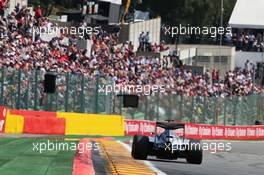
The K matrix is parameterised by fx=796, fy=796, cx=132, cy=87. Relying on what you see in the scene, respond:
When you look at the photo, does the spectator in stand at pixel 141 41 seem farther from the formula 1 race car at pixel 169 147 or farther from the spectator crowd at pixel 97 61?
the formula 1 race car at pixel 169 147

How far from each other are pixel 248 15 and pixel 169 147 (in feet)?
107

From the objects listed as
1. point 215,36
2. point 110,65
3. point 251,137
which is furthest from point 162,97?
point 215,36

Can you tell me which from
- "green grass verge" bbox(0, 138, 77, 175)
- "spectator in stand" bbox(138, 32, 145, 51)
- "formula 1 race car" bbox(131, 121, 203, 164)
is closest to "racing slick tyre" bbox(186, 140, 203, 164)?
"formula 1 race car" bbox(131, 121, 203, 164)

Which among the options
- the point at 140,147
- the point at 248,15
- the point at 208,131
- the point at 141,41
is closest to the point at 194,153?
the point at 140,147

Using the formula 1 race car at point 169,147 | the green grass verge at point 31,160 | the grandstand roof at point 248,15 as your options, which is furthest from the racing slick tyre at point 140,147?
the grandstand roof at point 248,15

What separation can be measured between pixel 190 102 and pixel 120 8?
18.0 m

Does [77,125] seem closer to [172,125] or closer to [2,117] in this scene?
[2,117]

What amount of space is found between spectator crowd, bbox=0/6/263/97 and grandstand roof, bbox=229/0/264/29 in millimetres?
7343

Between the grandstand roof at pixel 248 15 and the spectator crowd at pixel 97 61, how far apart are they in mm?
7343

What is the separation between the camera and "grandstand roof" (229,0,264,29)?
1939 inches

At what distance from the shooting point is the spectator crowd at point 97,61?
31.3 m

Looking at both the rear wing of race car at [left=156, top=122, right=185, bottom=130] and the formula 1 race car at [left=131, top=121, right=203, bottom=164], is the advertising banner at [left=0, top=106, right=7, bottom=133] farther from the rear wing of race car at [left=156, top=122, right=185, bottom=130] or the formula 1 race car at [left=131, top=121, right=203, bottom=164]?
the rear wing of race car at [left=156, top=122, right=185, bottom=130]

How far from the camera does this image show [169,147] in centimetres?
1884

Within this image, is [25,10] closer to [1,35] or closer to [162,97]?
[1,35]
